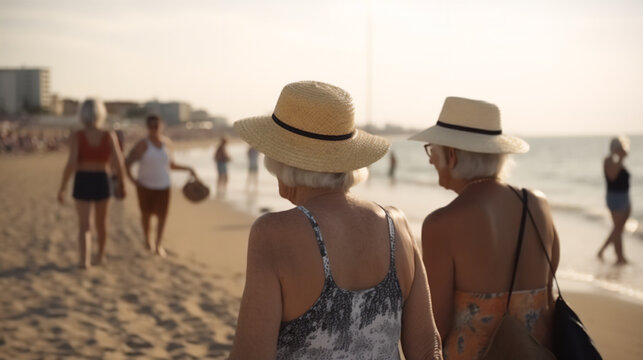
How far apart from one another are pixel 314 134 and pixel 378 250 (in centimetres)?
40

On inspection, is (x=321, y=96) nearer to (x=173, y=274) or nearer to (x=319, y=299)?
(x=319, y=299)

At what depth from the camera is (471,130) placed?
7.88 ft

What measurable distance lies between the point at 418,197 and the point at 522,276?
18.4 meters

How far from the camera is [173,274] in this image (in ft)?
21.2

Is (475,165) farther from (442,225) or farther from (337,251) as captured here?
(337,251)

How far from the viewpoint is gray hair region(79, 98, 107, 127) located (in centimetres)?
593

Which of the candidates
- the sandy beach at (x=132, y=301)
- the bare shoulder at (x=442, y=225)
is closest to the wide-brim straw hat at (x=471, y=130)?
the bare shoulder at (x=442, y=225)

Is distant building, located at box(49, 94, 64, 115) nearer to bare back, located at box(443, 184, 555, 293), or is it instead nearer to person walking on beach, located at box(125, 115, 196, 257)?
person walking on beach, located at box(125, 115, 196, 257)

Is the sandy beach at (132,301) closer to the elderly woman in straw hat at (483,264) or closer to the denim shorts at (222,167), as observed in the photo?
the elderly woman in straw hat at (483,264)

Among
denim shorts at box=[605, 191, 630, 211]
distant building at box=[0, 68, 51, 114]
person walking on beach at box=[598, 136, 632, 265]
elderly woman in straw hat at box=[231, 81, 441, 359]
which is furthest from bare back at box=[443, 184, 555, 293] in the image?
distant building at box=[0, 68, 51, 114]

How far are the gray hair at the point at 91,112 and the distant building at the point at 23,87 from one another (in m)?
171

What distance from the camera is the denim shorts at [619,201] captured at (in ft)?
25.4

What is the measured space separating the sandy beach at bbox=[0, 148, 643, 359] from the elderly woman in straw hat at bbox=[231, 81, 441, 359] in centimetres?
280

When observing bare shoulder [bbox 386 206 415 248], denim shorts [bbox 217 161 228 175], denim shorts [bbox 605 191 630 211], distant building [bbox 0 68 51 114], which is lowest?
denim shorts [bbox 217 161 228 175]
